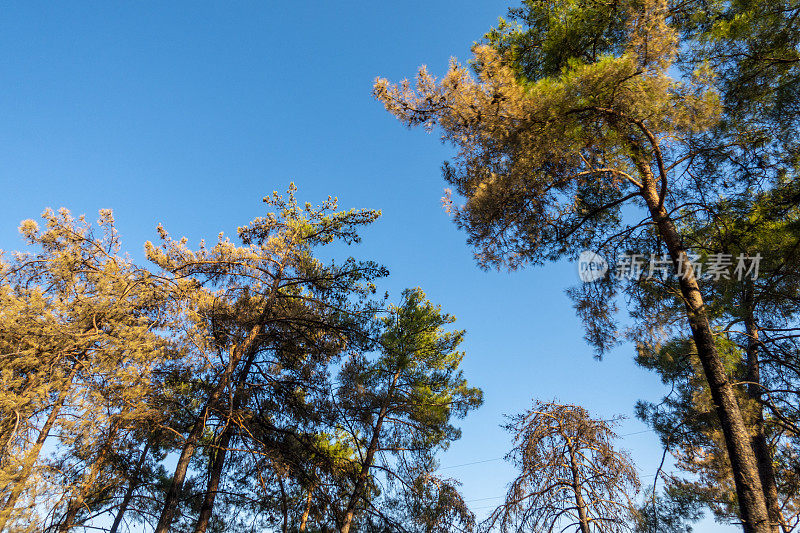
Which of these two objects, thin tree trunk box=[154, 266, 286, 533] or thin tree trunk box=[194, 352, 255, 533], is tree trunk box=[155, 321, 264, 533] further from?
thin tree trunk box=[194, 352, 255, 533]

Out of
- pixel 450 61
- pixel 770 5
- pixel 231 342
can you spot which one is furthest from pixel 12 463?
pixel 770 5

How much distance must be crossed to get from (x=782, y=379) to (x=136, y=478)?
1261 centimetres

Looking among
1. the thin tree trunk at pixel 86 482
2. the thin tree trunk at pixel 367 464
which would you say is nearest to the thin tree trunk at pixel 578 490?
the thin tree trunk at pixel 367 464

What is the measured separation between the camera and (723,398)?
4.84 meters

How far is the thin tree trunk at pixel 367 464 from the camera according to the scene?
26.9 ft

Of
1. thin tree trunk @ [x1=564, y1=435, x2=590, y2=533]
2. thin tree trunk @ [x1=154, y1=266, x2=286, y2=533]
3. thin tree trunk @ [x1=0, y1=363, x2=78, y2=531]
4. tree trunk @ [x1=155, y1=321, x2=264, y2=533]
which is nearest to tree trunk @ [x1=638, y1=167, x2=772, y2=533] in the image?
thin tree trunk @ [x1=564, y1=435, x2=590, y2=533]

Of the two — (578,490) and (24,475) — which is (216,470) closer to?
(24,475)

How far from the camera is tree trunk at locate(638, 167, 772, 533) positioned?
4.29 metres

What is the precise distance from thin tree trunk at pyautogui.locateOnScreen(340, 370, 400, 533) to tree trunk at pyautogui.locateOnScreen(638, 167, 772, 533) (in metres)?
5.81

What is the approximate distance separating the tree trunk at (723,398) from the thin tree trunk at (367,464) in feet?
19.1

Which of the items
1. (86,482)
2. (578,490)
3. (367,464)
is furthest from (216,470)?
(578,490)

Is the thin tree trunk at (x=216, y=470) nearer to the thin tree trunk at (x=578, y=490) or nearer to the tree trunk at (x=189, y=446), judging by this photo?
the tree trunk at (x=189, y=446)

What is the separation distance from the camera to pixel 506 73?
565 centimetres

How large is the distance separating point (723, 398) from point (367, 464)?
771 cm
